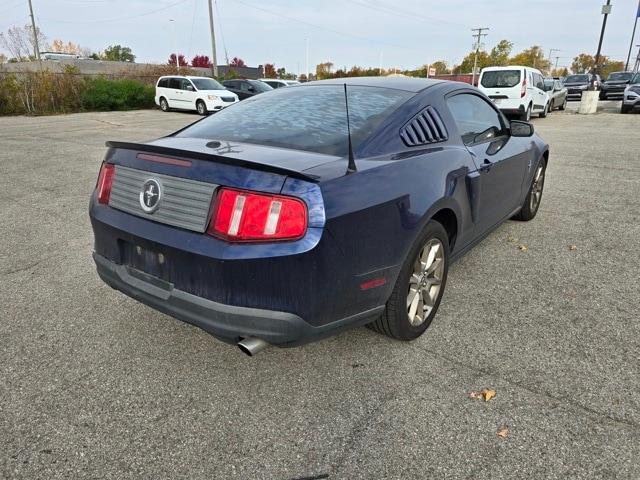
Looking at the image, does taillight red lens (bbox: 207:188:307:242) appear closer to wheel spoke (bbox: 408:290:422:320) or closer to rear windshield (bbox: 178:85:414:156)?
rear windshield (bbox: 178:85:414:156)

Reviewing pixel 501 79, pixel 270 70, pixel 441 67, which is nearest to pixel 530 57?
pixel 441 67

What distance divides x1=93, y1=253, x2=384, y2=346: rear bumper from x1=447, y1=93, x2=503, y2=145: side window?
1665mm

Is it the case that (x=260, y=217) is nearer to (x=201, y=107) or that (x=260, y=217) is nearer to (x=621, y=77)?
(x=201, y=107)

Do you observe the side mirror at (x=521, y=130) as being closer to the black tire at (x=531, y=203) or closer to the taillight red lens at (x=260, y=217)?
the black tire at (x=531, y=203)

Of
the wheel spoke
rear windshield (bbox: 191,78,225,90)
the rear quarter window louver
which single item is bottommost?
the wheel spoke

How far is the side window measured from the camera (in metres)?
3.36

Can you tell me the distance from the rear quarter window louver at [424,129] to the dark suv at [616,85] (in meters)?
30.8

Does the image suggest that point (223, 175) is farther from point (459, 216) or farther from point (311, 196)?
point (459, 216)

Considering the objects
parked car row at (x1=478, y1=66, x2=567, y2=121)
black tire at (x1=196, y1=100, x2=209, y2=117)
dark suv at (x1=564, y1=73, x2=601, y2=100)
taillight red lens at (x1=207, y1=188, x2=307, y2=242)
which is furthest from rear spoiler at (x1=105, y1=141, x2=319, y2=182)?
dark suv at (x1=564, y1=73, x2=601, y2=100)

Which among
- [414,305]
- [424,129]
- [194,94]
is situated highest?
[424,129]

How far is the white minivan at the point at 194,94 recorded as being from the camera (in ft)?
65.3

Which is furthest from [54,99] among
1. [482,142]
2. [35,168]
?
[482,142]

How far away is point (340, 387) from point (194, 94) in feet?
65.3

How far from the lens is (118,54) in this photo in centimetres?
9812
